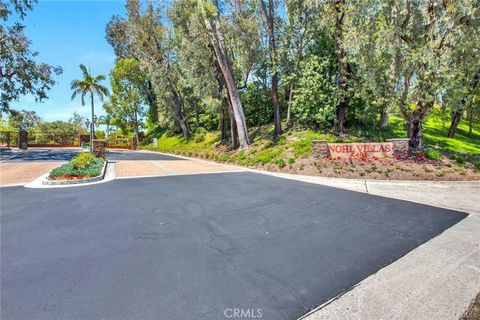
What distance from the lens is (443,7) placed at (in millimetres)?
10891

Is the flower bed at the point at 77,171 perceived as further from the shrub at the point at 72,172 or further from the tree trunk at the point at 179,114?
the tree trunk at the point at 179,114

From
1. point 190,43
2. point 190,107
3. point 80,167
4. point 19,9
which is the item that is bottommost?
point 80,167

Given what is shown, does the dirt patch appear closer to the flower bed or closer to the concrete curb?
the concrete curb

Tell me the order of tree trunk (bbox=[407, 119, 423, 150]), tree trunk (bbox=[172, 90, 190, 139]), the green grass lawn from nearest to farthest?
tree trunk (bbox=[407, 119, 423, 150]) → the green grass lawn → tree trunk (bbox=[172, 90, 190, 139])

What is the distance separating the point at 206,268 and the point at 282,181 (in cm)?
694

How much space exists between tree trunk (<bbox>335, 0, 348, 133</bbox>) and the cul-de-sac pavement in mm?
9372

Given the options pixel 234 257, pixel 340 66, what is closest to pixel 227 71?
pixel 340 66

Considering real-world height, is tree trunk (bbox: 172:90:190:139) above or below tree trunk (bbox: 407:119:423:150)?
above

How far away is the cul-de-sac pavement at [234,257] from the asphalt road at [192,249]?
0.06ft

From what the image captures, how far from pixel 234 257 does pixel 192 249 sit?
70cm

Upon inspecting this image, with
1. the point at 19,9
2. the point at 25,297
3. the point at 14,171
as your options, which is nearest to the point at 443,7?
the point at 25,297

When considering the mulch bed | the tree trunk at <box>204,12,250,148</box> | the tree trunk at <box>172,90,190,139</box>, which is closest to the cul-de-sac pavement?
the mulch bed

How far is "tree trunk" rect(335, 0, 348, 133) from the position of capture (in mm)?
14663

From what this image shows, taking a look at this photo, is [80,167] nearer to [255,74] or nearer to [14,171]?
[14,171]
